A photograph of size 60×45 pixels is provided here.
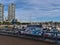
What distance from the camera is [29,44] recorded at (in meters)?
14.1

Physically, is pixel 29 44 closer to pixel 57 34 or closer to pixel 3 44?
pixel 57 34

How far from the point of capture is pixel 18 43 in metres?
16.0

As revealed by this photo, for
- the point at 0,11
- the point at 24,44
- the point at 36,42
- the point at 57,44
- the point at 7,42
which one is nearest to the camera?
the point at 57,44

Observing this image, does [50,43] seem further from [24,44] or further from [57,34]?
[24,44]

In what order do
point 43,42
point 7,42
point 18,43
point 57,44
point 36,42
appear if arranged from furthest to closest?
point 7,42, point 18,43, point 36,42, point 43,42, point 57,44

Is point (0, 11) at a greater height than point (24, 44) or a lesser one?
greater

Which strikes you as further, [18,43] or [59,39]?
[18,43]

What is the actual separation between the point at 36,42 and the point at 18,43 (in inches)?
115

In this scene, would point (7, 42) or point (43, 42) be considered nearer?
point (43, 42)

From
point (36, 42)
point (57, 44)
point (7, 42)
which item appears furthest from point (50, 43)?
point (7, 42)

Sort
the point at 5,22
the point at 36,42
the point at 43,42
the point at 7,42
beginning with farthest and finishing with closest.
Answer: the point at 5,22, the point at 7,42, the point at 36,42, the point at 43,42

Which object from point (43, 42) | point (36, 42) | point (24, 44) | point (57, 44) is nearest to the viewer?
point (57, 44)

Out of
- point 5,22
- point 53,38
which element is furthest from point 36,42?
point 5,22

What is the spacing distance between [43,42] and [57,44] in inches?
67.2
